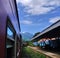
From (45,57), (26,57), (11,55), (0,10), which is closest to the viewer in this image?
(0,10)

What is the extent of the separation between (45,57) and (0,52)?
39.1 ft

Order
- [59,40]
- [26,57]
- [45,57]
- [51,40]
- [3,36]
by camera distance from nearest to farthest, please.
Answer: [3,36] → [45,57] → [26,57] → [59,40] → [51,40]

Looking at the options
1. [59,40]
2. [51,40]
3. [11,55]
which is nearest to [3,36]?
[11,55]

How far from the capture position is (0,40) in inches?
76.2

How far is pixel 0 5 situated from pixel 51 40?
105 ft

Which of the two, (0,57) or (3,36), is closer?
(0,57)

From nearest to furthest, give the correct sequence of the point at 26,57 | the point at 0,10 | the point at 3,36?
the point at 0,10, the point at 3,36, the point at 26,57

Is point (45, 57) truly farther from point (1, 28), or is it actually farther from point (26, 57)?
point (1, 28)

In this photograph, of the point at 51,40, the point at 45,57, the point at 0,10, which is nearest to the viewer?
the point at 0,10

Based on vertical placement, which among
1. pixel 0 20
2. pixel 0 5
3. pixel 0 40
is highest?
pixel 0 5

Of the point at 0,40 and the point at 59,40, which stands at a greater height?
the point at 59,40

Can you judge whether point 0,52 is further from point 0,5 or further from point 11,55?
point 11,55

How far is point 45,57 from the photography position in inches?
538

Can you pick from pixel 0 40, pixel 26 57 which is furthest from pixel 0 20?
pixel 26 57
